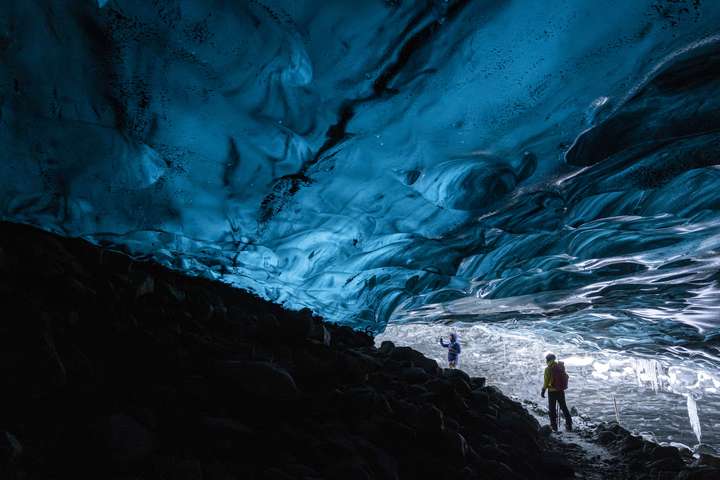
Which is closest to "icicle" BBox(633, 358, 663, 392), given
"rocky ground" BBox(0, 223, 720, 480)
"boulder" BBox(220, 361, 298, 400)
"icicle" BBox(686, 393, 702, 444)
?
"icicle" BBox(686, 393, 702, 444)

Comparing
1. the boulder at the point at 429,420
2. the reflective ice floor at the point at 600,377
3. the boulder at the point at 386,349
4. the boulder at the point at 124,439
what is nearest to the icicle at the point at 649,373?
the reflective ice floor at the point at 600,377

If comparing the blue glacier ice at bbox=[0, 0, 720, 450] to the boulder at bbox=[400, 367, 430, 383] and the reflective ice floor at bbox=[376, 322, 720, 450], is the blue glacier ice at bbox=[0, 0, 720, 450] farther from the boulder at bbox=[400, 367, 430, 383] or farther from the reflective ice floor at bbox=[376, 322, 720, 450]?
the reflective ice floor at bbox=[376, 322, 720, 450]

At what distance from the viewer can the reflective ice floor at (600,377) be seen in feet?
37.6

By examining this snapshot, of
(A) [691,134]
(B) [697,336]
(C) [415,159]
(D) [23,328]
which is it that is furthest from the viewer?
(B) [697,336]

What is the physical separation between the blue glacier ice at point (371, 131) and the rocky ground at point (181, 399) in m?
1.00

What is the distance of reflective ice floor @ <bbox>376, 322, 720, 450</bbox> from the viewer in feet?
37.6

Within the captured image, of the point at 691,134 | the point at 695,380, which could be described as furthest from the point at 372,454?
the point at 695,380

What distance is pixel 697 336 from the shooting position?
28.5ft

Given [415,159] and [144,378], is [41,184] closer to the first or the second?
[144,378]

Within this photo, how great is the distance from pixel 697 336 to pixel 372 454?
10.1 meters

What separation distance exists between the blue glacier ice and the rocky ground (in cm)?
100

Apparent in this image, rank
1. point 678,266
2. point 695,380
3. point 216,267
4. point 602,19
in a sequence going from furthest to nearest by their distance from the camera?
point 695,380
point 216,267
point 678,266
point 602,19

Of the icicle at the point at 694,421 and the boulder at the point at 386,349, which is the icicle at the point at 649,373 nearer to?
the icicle at the point at 694,421

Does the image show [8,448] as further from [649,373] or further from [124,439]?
[649,373]
